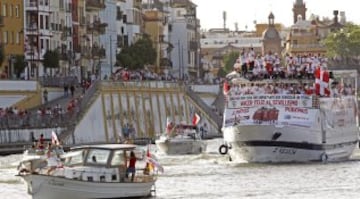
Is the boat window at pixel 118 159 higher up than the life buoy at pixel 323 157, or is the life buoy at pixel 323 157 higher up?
the boat window at pixel 118 159

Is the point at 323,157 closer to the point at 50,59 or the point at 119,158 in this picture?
the point at 119,158

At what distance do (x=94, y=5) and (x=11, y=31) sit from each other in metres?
25.0

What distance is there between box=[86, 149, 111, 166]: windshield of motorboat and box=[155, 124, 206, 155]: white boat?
38467 mm

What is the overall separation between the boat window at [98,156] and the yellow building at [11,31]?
68348mm

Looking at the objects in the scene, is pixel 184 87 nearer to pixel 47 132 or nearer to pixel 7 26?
pixel 7 26

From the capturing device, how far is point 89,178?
59.3 m

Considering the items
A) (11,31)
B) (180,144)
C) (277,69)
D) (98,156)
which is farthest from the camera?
(11,31)

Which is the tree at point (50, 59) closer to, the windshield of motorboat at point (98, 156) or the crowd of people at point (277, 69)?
the crowd of people at point (277, 69)

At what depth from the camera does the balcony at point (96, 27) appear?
502 ft

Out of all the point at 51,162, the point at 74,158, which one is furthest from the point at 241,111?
the point at 51,162

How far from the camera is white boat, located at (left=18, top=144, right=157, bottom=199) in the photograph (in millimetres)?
58844

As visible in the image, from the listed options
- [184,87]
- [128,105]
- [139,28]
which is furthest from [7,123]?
[139,28]

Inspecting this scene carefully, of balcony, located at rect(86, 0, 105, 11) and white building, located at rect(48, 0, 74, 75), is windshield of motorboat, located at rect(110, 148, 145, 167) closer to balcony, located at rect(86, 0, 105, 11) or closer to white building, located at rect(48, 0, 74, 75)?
white building, located at rect(48, 0, 74, 75)

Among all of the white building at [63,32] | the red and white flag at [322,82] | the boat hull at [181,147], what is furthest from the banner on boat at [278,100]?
the white building at [63,32]
